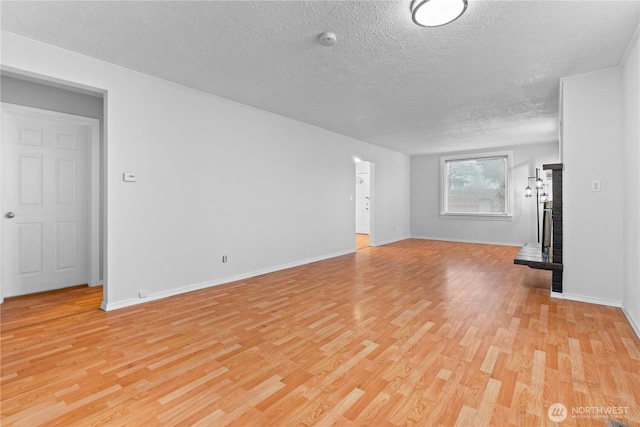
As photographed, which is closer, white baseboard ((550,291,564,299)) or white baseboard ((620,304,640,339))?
white baseboard ((620,304,640,339))

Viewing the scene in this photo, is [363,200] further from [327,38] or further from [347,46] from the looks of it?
[327,38]

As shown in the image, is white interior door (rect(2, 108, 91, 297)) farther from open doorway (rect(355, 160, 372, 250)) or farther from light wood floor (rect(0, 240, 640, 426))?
open doorway (rect(355, 160, 372, 250))

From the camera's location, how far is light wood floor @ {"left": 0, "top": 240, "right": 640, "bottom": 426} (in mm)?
1586

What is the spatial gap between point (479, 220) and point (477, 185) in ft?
3.16

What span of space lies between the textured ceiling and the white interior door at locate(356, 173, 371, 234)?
19.5 ft

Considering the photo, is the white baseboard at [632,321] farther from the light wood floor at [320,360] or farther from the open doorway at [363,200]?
the open doorway at [363,200]

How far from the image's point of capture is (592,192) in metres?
3.26

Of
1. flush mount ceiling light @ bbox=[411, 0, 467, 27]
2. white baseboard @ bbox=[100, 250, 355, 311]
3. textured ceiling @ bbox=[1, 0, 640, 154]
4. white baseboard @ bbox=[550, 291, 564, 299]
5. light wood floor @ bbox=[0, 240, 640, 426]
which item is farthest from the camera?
white baseboard @ bbox=[550, 291, 564, 299]

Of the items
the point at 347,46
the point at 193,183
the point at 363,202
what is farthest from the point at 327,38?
the point at 363,202

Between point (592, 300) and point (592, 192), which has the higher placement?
point (592, 192)

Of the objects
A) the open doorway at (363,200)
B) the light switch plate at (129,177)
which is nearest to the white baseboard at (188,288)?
the light switch plate at (129,177)

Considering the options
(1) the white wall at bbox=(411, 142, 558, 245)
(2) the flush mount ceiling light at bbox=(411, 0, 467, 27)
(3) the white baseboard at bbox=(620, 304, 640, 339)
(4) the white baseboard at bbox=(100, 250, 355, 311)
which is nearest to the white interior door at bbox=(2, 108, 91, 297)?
(4) the white baseboard at bbox=(100, 250, 355, 311)

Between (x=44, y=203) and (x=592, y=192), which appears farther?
(x=44, y=203)

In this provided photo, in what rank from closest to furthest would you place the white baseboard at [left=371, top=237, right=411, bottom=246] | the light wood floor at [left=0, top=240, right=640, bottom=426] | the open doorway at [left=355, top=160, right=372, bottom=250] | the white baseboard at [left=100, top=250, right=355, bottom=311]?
the light wood floor at [left=0, top=240, right=640, bottom=426]
the white baseboard at [left=100, top=250, right=355, bottom=311]
the white baseboard at [left=371, top=237, right=411, bottom=246]
the open doorway at [left=355, top=160, right=372, bottom=250]
